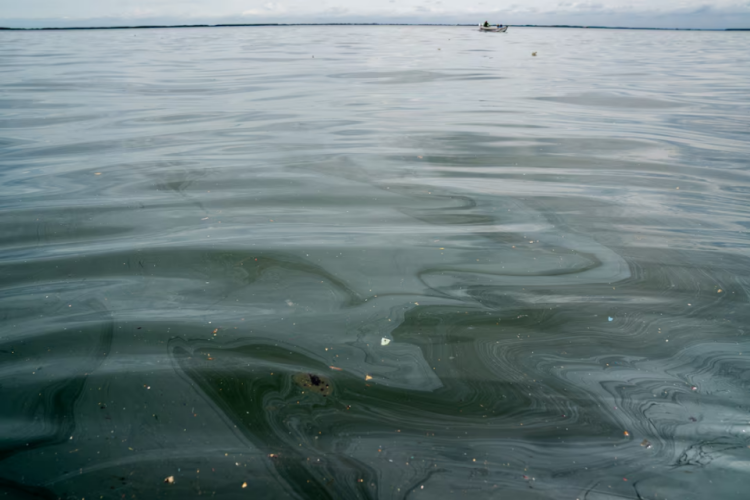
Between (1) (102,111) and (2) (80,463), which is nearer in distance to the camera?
(2) (80,463)

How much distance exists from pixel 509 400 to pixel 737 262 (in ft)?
7.23

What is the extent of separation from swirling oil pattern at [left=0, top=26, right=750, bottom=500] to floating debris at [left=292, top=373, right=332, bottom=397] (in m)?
0.01

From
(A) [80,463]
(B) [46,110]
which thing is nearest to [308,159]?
(A) [80,463]

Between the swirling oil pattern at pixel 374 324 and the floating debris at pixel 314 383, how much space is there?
0.04ft

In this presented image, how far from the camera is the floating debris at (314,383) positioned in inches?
85.0

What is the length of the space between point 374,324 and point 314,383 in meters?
0.55

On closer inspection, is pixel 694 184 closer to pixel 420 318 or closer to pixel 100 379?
pixel 420 318

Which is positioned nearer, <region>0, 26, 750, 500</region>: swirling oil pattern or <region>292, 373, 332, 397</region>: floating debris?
<region>0, 26, 750, 500</region>: swirling oil pattern

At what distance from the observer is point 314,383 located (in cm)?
220

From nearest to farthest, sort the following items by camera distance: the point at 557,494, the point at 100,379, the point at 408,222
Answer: the point at 557,494
the point at 100,379
the point at 408,222

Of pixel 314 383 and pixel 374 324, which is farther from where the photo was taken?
pixel 374 324

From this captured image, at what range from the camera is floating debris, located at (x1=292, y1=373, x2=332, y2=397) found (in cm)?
216

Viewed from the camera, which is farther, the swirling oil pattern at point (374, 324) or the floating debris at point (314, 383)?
the floating debris at point (314, 383)

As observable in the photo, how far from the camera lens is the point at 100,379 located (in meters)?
2.18
